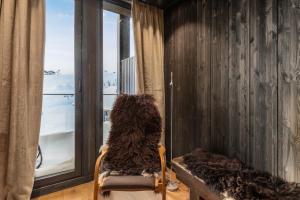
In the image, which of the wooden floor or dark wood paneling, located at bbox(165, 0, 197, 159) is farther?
dark wood paneling, located at bbox(165, 0, 197, 159)

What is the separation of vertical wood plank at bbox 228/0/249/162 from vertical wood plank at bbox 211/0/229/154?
2.4 inches

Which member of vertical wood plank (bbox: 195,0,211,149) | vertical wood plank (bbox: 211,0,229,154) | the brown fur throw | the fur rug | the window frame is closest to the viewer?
the fur rug

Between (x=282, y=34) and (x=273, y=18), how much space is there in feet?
0.55

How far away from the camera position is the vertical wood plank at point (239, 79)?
69.6 inches

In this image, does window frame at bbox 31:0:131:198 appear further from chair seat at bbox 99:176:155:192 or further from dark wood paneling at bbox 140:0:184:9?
chair seat at bbox 99:176:155:192

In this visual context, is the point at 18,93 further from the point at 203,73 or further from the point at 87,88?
the point at 203,73

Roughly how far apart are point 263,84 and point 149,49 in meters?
1.59

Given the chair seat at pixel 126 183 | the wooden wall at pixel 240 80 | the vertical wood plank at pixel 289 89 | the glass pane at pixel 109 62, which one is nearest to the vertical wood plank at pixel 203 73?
the wooden wall at pixel 240 80

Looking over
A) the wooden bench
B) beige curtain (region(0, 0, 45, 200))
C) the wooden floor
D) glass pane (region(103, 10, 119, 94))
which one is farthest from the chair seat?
glass pane (region(103, 10, 119, 94))

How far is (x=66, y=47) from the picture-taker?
7.52 ft

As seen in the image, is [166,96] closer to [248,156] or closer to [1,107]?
[248,156]

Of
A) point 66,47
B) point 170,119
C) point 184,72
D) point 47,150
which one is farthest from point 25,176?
point 184,72

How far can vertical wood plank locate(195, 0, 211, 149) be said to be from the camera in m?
2.17

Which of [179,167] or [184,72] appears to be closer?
[179,167]
